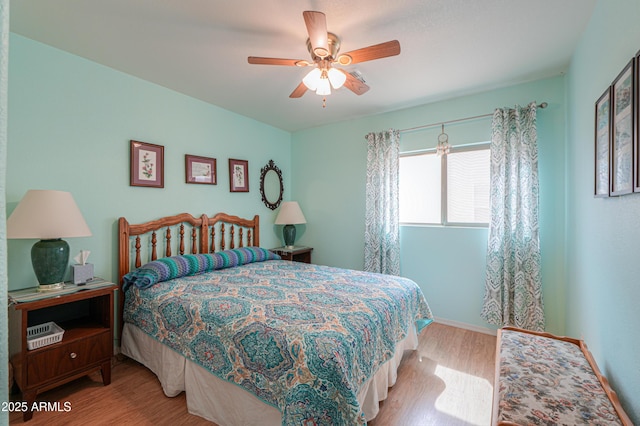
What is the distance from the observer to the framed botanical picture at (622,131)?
1.17 meters

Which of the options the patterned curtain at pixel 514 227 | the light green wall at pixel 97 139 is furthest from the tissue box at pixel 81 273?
the patterned curtain at pixel 514 227

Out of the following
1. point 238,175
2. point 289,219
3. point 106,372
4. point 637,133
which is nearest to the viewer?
point 637,133

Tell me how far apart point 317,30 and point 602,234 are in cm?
203

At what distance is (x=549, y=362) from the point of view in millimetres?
1464

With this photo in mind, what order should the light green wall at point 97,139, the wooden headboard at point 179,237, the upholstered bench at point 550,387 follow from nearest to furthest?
the upholstered bench at point 550,387
the light green wall at point 97,139
the wooden headboard at point 179,237

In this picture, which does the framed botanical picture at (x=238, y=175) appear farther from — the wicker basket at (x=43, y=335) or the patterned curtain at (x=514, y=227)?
the patterned curtain at (x=514, y=227)

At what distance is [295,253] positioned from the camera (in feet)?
12.9

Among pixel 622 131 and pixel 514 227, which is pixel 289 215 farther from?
pixel 622 131

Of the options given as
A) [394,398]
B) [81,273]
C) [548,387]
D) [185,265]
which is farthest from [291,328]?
[81,273]

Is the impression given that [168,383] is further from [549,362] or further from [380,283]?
[549,362]

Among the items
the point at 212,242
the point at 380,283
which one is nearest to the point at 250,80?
the point at 212,242

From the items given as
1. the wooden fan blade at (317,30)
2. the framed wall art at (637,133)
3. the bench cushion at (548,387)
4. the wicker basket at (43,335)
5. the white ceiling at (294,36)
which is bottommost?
the wicker basket at (43,335)

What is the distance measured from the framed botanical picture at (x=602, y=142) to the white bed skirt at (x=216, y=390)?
1640 millimetres

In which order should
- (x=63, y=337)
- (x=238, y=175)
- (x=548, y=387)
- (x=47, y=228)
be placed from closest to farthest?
(x=548, y=387) → (x=47, y=228) → (x=63, y=337) → (x=238, y=175)
